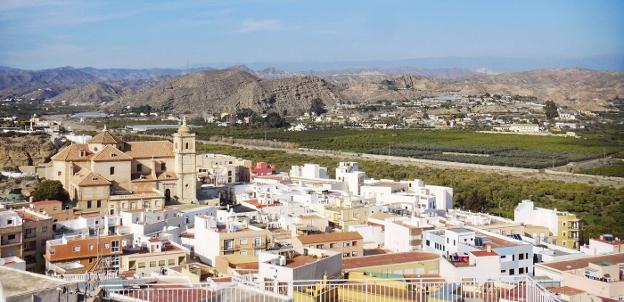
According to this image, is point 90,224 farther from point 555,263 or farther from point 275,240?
point 555,263

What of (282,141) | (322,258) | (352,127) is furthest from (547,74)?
(322,258)

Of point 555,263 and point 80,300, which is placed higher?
point 80,300

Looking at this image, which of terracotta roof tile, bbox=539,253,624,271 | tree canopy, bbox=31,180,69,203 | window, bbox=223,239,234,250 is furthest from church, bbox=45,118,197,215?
terracotta roof tile, bbox=539,253,624,271

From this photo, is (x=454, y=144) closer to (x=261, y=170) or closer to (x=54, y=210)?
(x=261, y=170)

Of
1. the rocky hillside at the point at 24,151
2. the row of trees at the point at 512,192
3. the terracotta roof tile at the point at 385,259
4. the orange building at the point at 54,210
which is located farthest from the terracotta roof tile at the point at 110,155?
the rocky hillside at the point at 24,151

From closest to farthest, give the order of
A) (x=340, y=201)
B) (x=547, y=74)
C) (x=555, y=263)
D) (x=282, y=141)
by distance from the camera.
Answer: (x=555, y=263), (x=340, y=201), (x=282, y=141), (x=547, y=74)

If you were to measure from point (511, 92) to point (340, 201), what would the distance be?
78.6m

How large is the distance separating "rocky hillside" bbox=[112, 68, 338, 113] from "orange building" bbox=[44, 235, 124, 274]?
2622 inches

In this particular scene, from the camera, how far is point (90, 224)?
14805 millimetres

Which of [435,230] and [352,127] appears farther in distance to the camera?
[352,127]

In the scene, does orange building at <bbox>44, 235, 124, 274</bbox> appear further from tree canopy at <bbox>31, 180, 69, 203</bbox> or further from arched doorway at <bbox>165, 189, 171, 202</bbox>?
arched doorway at <bbox>165, 189, 171, 202</bbox>

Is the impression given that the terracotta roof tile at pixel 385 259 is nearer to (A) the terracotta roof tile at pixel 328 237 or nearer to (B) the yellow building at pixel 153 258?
(A) the terracotta roof tile at pixel 328 237

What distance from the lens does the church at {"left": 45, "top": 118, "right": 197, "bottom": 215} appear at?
17672 millimetres

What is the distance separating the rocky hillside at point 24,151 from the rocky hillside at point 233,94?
158 feet
